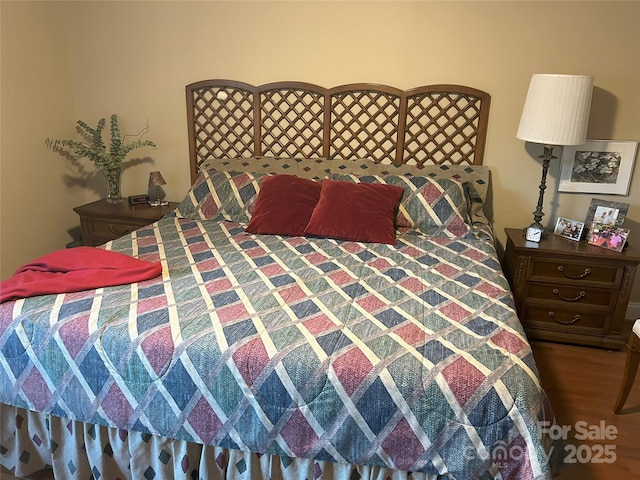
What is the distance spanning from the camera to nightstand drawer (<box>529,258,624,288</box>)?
2547 mm

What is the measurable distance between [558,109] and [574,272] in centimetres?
89

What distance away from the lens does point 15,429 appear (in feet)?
5.75

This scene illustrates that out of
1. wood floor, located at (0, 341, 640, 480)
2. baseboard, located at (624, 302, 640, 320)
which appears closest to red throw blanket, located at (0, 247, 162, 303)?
wood floor, located at (0, 341, 640, 480)

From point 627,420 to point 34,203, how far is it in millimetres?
3780

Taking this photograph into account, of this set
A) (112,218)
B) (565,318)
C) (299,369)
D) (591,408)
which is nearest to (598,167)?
(565,318)

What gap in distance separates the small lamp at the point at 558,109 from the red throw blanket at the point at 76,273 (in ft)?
6.86

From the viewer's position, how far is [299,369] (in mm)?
1419

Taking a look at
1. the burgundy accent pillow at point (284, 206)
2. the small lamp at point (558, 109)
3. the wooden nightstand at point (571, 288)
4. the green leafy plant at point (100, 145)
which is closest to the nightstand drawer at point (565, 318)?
the wooden nightstand at point (571, 288)

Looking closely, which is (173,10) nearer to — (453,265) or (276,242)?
(276,242)

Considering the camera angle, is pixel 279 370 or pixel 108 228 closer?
pixel 279 370

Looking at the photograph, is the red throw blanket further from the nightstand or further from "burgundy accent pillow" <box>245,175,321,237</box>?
the nightstand

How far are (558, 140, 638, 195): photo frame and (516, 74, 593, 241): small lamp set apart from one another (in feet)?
1.18

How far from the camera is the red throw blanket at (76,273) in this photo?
176cm

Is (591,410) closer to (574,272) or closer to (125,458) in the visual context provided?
(574,272)
